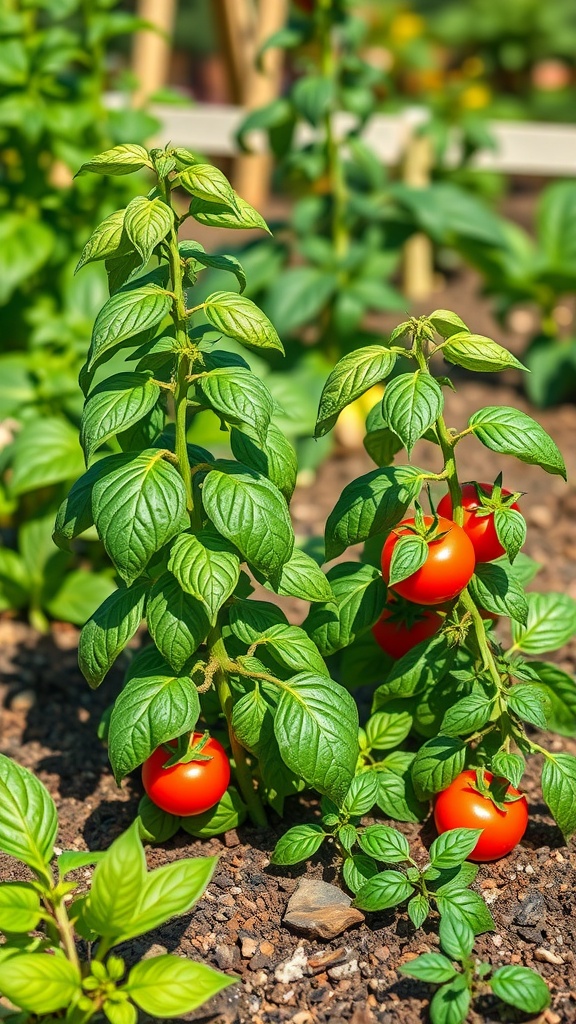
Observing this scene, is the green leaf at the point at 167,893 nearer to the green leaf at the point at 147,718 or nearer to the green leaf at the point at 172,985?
the green leaf at the point at 172,985

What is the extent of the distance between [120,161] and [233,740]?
1001 millimetres

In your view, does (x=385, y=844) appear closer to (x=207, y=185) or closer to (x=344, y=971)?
(x=344, y=971)

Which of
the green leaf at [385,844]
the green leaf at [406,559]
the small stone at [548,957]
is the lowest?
the small stone at [548,957]

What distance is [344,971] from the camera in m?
1.84

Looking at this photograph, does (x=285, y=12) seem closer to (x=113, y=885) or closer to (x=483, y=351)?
(x=483, y=351)

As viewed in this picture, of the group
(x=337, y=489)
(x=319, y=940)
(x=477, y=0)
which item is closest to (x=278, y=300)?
(x=337, y=489)

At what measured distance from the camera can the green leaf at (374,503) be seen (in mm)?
1821

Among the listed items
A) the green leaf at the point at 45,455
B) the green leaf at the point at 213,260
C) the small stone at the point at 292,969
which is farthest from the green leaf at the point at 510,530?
the green leaf at the point at 45,455

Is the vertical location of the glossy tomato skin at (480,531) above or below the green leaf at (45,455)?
above

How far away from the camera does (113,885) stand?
156 cm

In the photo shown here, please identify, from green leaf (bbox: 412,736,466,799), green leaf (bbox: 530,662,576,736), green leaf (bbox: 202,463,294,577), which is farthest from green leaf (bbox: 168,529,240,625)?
green leaf (bbox: 530,662,576,736)

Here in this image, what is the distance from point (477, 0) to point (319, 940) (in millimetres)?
6035

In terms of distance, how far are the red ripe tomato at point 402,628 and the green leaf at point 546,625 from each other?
0.19 meters

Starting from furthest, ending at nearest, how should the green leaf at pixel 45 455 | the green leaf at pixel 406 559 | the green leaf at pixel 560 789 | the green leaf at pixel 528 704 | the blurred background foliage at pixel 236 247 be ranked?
the blurred background foliage at pixel 236 247 < the green leaf at pixel 45 455 < the green leaf at pixel 560 789 < the green leaf at pixel 528 704 < the green leaf at pixel 406 559
